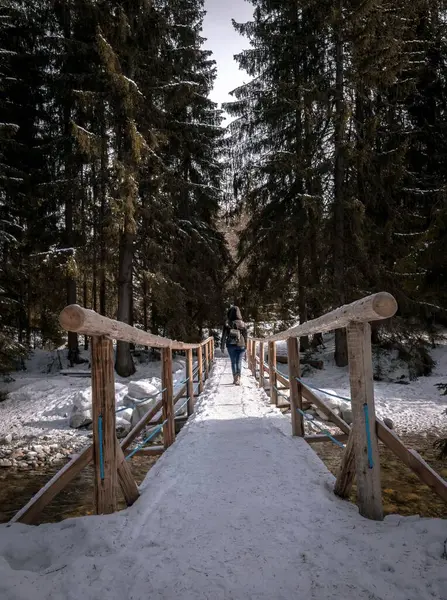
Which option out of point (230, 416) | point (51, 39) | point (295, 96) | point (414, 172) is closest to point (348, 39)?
point (295, 96)

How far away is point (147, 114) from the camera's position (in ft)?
44.2

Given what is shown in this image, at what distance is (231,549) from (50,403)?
389 inches

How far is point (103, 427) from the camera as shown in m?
2.49

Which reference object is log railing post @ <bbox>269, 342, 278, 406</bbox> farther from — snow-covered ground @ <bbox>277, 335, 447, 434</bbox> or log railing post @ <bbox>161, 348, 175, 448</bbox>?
log railing post @ <bbox>161, 348, 175, 448</bbox>

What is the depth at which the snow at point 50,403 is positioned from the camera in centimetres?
862

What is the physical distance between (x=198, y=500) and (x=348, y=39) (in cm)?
1456

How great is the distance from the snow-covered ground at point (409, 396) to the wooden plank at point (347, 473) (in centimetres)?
391

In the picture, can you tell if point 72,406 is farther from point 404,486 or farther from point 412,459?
point 412,459

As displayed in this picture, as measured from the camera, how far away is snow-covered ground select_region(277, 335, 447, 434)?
8.20 metres

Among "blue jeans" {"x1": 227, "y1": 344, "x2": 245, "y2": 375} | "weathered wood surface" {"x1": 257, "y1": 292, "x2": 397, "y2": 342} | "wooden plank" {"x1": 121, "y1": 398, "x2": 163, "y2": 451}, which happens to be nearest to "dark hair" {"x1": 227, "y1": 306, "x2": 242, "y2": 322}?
"blue jeans" {"x1": 227, "y1": 344, "x2": 245, "y2": 375}

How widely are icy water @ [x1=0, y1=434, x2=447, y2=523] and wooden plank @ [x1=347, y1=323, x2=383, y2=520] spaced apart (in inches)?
85.8

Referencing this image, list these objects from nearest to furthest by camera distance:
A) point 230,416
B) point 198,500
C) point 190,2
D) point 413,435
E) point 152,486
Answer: point 198,500, point 152,486, point 230,416, point 413,435, point 190,2

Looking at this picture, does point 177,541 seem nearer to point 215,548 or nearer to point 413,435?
point 215,548

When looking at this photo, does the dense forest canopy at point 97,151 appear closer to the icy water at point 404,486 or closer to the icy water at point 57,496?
the icy water at point 57,496
